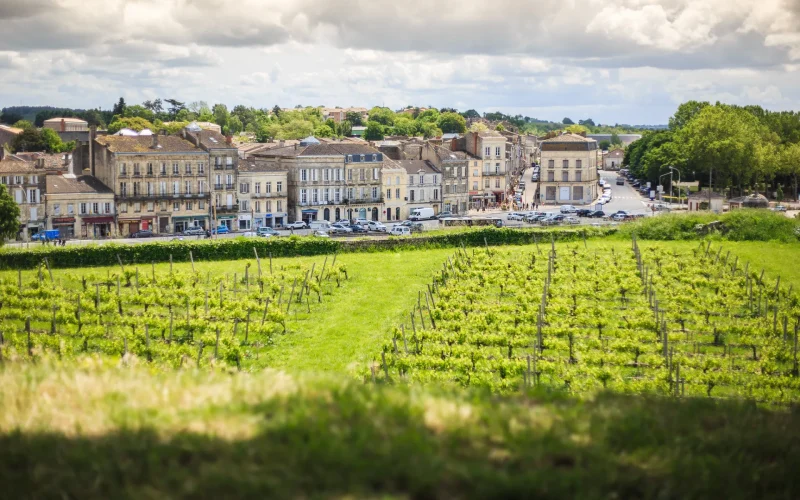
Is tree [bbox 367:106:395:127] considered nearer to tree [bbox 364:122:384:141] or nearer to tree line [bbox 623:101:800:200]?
tree [bbox 364:122:384:141]

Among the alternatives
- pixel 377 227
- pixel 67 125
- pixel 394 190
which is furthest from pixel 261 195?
pixel 67 125

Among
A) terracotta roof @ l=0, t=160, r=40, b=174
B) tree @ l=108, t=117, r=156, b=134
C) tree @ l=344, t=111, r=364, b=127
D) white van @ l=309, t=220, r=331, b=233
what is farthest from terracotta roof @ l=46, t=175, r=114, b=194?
tree @ l=344, t=111, r=364, b=127

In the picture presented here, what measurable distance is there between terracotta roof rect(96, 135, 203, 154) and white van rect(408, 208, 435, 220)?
59.4 ft

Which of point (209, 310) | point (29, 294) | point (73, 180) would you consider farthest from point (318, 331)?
point (73, 180)

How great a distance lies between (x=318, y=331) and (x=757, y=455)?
60.1ft

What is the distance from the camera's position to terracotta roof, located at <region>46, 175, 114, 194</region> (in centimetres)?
6162

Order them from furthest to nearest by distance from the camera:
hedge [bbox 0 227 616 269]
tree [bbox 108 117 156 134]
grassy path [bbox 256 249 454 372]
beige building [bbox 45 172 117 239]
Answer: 1. tree [bbox 108 117 156 134]
2. beige building [bbox 45 172 117 239]
3. hedge [bbox 0 227 616 269]
4. grassy path [bbox 256 249 454 372]

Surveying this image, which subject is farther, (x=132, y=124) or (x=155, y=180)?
(x=132, y=124)

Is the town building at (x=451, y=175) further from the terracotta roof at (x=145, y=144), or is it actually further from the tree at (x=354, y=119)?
the tree at (x=354, y=119)

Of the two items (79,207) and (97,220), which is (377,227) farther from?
(79,207)

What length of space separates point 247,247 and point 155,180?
22.1 meters

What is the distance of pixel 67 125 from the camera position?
13025 cm

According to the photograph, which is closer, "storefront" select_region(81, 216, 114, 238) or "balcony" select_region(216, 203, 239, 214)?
"storefront" select_region(81, 216, 114, 238)

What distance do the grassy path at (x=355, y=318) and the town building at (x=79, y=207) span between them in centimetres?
2433
